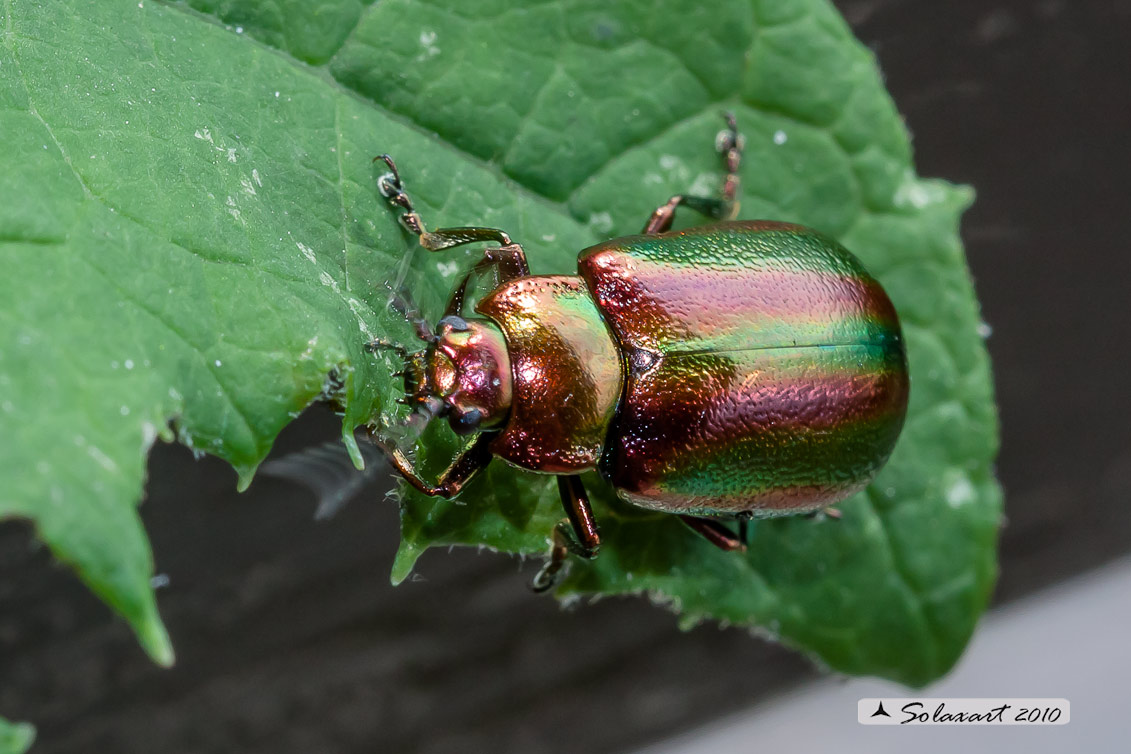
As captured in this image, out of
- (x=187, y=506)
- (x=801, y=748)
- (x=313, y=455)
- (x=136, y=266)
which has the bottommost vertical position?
(x=801, y=748)

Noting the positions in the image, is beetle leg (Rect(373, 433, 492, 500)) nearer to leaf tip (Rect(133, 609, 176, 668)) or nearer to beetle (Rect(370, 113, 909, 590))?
beetle (Rect(370, 113, 909, 590))

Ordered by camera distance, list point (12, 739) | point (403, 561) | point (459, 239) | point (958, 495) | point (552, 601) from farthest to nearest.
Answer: point (552, 601)
point (958, 495)
point (459, 239)
point (403, 561)
point (12, 739)

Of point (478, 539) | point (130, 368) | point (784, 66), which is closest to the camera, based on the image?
point (130, 368)

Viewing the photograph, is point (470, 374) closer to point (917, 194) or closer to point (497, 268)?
point (497, 268)

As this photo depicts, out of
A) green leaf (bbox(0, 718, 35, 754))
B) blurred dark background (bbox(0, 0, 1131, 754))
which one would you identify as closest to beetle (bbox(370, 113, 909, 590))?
blurred dark background (bbox(0, 0, 1131, 754))

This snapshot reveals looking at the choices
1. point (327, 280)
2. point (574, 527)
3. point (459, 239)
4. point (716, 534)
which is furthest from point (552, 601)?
point (327, 280)

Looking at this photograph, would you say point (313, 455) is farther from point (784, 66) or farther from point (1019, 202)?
point (1019, 202)

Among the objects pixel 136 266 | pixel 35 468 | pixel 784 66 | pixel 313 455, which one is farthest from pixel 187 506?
pixel 784 66
